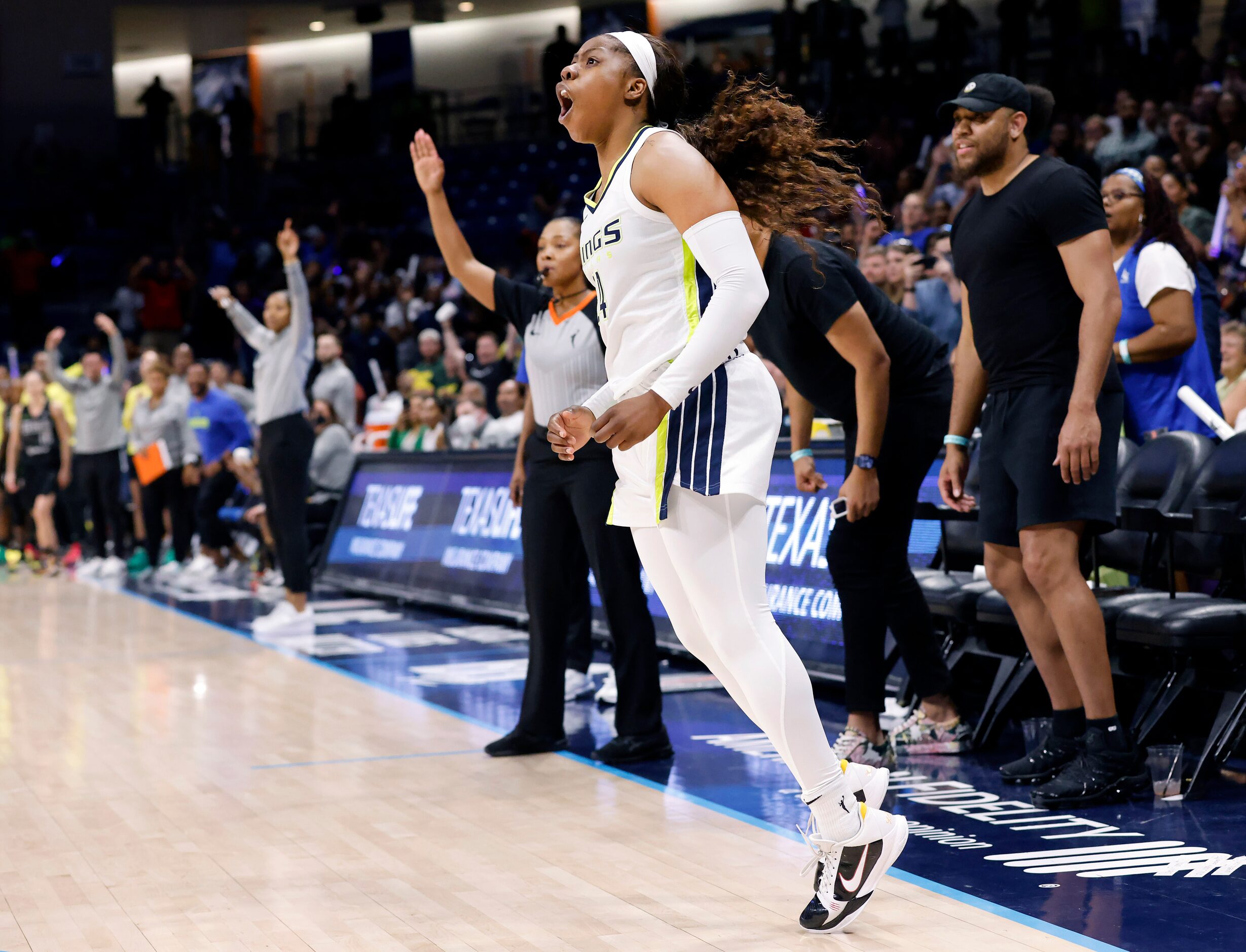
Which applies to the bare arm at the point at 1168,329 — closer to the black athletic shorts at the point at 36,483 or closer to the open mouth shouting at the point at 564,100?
the open mouth shouting at the point at 564,100


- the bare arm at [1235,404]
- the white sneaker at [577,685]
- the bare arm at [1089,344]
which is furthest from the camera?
the bare arm at [1235,404]

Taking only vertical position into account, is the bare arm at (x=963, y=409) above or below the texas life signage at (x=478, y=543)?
above

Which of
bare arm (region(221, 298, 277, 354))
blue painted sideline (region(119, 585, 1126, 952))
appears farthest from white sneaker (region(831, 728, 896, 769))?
bare arm (region(221, 298, 277, 354))

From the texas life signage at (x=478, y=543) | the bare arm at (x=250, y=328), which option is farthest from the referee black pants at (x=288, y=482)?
the texas life signage at (x=478, y=543)

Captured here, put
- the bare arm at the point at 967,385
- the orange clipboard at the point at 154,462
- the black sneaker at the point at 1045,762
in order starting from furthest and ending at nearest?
the orange clipboard at the point at 154,462 < the bare arm at the point at 967,385 < the black sneaker at the point at 1045,762

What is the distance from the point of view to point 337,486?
1102cm

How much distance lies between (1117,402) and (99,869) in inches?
110

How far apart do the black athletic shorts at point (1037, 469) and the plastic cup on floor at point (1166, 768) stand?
0.60 metres

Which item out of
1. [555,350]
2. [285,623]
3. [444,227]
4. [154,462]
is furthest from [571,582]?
[154,462]

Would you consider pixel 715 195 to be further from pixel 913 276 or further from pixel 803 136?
pixel 913 276

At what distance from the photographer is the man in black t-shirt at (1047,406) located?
3.63 m

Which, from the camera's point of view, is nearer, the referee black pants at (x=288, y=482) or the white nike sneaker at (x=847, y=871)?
the white nike sneaker at (x=847, y=871)

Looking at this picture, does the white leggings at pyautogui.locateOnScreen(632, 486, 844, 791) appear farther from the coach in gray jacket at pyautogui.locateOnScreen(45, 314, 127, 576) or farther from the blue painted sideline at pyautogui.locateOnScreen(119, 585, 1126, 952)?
the coach in gray jacket at pyautogui.locateOnScreen(45, 314, 127, 576)

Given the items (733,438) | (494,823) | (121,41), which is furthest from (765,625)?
(121,41)
